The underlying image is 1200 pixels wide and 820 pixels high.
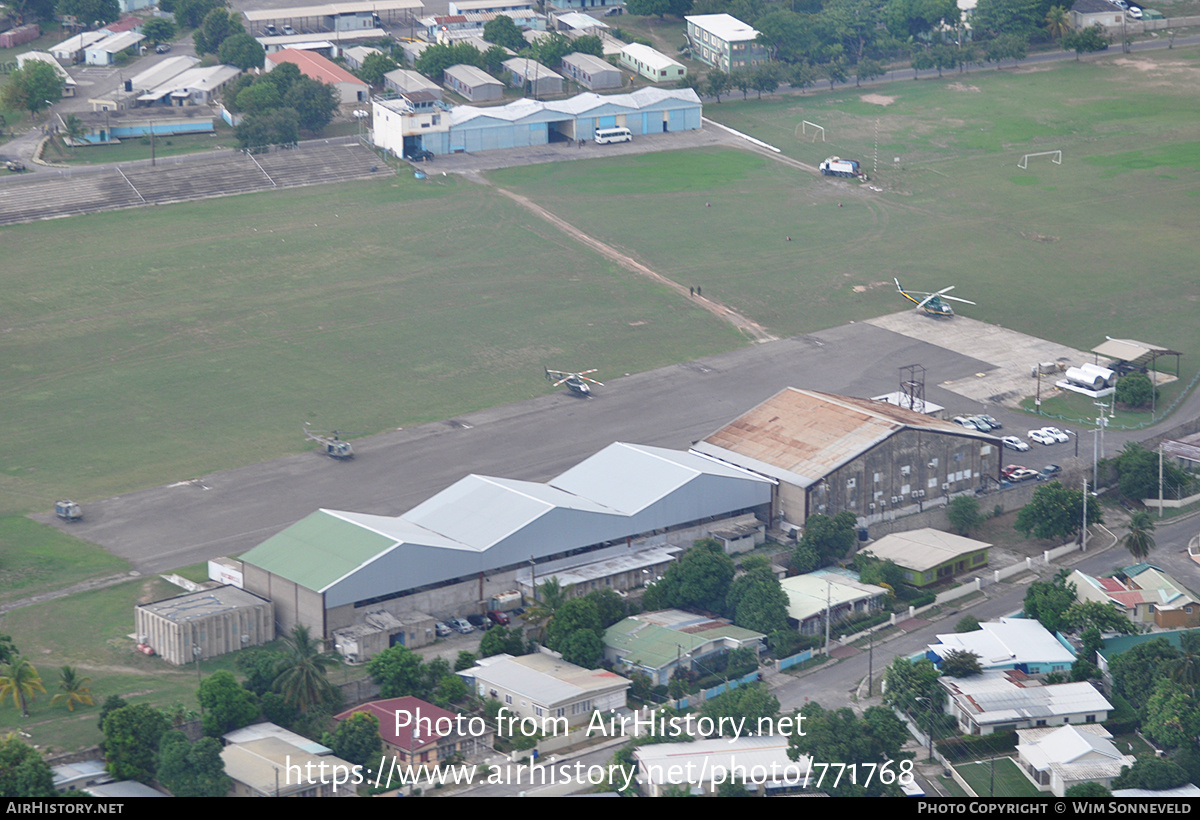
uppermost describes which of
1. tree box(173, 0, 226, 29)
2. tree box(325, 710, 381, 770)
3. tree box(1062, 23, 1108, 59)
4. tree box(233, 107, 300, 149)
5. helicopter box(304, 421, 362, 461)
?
tree box(173, 0, 226, 29)

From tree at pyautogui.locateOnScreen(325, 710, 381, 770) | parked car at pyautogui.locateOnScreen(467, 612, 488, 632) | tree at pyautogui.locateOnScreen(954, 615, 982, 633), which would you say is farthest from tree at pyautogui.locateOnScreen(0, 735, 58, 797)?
tree at pyautogui.locateOnScreen(954, 615, 982, 633)

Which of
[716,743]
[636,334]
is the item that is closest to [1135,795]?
[716,743]

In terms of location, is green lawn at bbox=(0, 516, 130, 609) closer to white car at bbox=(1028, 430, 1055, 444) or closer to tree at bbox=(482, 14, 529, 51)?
white car at bbox=(1028, 430, 1055, 444)

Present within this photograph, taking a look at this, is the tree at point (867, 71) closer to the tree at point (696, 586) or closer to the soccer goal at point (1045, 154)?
the soccer goal at point (1045, 154)

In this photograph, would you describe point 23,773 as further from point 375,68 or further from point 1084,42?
point 1084,42

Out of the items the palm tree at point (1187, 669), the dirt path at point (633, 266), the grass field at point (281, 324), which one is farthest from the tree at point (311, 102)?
the palm tree at point (1187, 669)

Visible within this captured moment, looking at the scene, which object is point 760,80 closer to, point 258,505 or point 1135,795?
point 258,505
